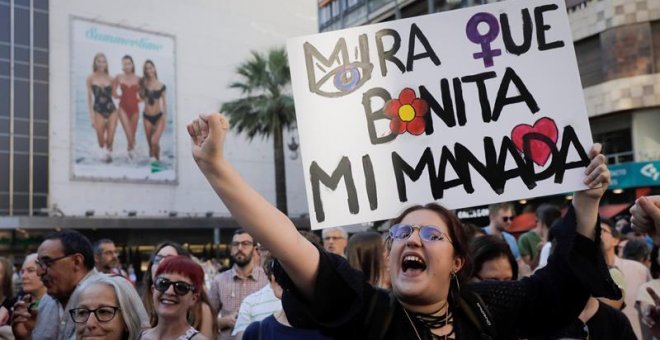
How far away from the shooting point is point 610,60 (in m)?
20.6

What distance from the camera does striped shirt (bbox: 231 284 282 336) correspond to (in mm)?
4676

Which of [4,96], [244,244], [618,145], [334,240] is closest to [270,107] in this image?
[618,145]

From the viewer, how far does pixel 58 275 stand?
13.3ft

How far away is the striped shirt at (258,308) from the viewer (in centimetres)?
468

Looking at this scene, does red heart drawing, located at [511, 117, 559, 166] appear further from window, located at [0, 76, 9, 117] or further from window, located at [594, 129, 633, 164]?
window, located at [0, 76, 9, 117]

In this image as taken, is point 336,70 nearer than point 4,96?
Yes

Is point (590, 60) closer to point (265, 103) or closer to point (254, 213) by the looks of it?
point (265, 103)

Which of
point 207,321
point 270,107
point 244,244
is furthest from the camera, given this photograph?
point 270,107

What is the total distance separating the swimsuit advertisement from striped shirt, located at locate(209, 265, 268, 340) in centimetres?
3322

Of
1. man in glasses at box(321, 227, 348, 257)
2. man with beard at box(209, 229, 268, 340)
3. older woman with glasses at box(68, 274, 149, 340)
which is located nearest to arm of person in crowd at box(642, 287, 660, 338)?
older woman with glasses at box(68, 274, 149, 340)

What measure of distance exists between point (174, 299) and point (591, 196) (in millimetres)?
2228

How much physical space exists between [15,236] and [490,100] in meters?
35.8

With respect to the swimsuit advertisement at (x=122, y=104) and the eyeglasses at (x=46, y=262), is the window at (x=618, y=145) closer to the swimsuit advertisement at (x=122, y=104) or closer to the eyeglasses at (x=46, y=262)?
the eyeglasses at (x=46, y=262)

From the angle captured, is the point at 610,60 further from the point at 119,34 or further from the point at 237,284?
the point at 119,34
